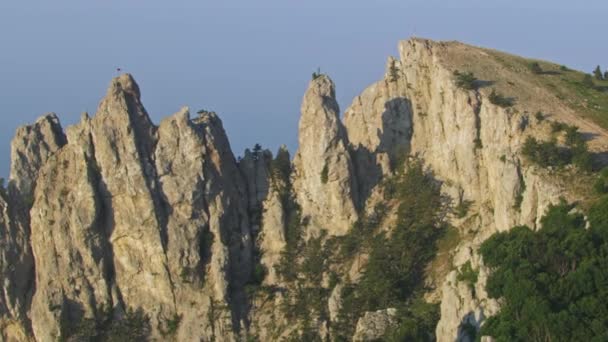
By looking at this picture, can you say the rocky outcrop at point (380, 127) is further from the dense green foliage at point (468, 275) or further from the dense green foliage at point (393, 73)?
the dense green foliage at point (468, 275)

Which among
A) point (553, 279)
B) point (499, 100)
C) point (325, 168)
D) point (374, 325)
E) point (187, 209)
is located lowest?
point (553, 279)

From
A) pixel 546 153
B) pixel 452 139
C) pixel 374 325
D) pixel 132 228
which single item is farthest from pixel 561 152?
pixel 132 228

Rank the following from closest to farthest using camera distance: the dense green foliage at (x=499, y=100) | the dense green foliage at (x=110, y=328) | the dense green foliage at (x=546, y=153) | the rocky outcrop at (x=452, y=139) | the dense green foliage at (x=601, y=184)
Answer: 1. the dense green foliage at (x=601, y=184)
2. the rocky outcrop at (x=452, y=139)
3. the dense green foliage at (x=546, y=153)
4. the dense green foliage at (x=110, y=328)
5. the dense green foliage at (x=499, y=100)

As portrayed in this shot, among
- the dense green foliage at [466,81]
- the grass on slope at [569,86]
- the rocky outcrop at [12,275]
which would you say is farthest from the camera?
the grass on slope at [569,86]

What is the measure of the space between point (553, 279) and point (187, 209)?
4283 cm

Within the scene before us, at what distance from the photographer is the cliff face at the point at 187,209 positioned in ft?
336

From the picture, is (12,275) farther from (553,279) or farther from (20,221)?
(553,279)

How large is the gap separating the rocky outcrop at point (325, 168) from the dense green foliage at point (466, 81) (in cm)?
1327

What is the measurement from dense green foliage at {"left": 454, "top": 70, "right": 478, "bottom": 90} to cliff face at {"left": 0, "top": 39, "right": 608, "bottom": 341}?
4.31 feet

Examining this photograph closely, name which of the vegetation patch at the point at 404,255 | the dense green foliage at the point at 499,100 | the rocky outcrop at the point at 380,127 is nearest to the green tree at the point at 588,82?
the dense green foliage at the point at 499,100

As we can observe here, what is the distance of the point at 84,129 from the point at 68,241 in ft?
39.1

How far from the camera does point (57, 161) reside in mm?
105875

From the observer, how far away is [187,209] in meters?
104

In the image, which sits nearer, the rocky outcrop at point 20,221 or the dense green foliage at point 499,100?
the dense green foliage at point 499,100
